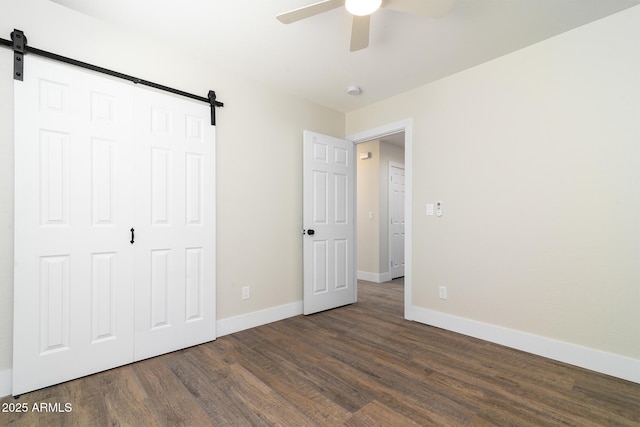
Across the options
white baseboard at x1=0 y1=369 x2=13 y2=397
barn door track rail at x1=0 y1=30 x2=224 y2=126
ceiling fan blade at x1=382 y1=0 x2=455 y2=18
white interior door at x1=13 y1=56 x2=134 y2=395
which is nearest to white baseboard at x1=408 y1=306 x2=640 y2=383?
ceiling fan blade at x1=382 y1=0 x2=455 y2=18

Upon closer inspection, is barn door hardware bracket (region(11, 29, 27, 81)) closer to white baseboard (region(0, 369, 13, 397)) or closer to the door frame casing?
white baseboard (region(0, 369, 13, 397))

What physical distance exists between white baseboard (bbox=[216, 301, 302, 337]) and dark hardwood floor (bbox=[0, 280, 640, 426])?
0.58 feet

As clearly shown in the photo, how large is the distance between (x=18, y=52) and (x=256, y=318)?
2.79 m

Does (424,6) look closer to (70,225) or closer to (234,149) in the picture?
(234,149)

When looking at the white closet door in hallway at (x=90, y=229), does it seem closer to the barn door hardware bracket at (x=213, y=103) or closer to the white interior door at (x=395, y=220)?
the barn door hardware bracket at (x=213, y=103)

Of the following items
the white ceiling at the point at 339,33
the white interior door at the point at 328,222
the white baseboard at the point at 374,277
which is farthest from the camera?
the white baseboard at the point at 374,277

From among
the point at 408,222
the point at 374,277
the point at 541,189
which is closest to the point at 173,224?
the point at 408,222

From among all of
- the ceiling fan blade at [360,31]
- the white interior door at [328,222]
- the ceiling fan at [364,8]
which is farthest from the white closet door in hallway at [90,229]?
the ceiling fan blade at [360,31]

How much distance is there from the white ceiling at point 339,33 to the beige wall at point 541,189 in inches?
10.8

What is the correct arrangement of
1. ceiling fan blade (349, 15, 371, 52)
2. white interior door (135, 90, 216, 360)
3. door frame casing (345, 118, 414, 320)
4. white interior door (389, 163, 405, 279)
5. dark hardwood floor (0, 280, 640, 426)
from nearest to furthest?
dark hardwood floor (0, 280, 640, 426) < ceiling fan blade (349, 15, 371, 52) < white interior door (135, 90, 216, 360) < door frame casing (345, 118, 414, 320) < white interior door (389, 163, 405, 279)

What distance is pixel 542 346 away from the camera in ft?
7.88

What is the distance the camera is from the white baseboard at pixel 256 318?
2.82 meters

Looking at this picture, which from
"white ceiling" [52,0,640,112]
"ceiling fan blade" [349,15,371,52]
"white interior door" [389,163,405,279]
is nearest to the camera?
"ceiling fan blade" [349,15,371,52]

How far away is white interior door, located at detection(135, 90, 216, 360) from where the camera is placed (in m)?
2.35
